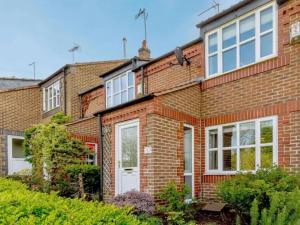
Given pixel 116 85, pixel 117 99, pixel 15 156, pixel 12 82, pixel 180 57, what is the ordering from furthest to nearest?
pixel 12 82
pixel 15 156
pixel 116 85
pixel 117 99
pixel 180 57

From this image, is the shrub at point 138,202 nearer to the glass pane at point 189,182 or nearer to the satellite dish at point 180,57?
the glass pane at point 189,182

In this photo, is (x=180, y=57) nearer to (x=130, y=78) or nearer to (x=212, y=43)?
(x=212, y=43)

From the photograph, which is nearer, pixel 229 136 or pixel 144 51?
pixel 229 136

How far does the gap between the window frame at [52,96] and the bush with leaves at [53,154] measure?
7196mm

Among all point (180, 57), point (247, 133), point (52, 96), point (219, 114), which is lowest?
point (247, 133)

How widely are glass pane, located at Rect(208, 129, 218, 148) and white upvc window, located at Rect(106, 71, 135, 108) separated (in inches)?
211

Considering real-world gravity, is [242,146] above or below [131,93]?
below

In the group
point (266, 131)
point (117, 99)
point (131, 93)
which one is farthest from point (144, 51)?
point (266, 131)

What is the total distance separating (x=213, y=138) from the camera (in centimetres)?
1023

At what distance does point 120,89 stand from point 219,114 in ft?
22.8

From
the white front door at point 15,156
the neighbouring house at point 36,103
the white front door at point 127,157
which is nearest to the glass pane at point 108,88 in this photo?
the neighbouring house at point 36,103

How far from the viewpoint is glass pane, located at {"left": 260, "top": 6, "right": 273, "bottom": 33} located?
881cm

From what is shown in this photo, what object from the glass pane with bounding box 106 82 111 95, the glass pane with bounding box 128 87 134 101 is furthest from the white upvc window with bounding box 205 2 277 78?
the glass pane with bounding box 106 82 111 95

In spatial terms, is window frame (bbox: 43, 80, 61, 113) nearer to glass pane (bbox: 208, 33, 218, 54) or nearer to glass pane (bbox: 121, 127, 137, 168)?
glass pane (bbox: 121, 127, 137, 168)
